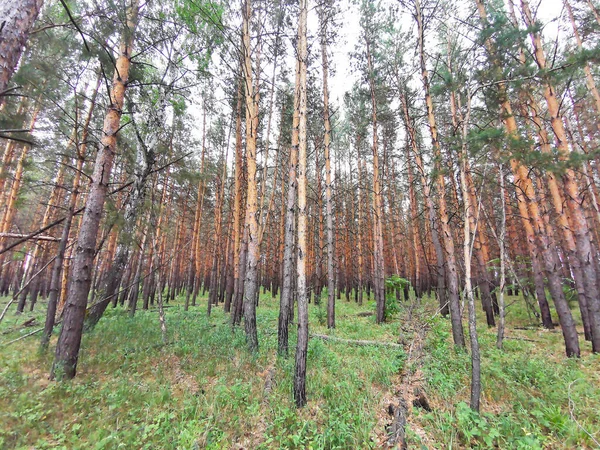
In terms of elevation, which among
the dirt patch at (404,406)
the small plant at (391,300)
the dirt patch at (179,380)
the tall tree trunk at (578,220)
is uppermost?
the tall tree trunk at (578,220)

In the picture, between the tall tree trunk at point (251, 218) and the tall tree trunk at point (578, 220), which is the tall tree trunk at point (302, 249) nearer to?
the tall tree trunk at point (251, 218)

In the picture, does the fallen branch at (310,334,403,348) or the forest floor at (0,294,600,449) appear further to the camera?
the fallen branch at (310,334,403,348)

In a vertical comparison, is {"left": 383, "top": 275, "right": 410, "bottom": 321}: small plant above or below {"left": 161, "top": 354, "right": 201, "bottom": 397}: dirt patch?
above

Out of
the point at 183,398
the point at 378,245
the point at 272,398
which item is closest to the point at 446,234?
the point at 378,245

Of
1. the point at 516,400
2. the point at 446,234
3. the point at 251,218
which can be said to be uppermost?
the point at 251,218

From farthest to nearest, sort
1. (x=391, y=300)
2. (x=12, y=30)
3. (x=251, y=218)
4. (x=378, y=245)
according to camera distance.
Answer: (x=391, y=300)
(x=378, y=245)
(x=251, y=218)
(x=12, y=30)

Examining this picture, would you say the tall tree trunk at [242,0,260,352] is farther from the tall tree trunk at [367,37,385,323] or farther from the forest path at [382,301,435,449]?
the tall tree trunk at [367,37,385,323]

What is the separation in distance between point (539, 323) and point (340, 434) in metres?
12.4

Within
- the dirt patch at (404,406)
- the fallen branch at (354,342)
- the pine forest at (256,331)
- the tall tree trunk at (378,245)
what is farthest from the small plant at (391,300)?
the dirt patch at (404,406)

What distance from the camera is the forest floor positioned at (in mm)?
3199

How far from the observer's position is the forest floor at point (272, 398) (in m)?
3.20

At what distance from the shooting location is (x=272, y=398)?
13.2ft

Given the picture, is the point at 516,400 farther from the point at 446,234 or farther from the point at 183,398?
the point at 183,398

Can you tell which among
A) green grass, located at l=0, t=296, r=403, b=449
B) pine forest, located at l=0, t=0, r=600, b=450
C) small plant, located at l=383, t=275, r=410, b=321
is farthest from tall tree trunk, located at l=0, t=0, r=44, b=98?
small plant, located at l=383, t=275, r=410, b=321
